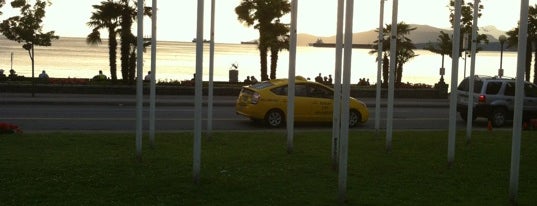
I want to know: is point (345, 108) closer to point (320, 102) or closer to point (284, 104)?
point (284, 104)

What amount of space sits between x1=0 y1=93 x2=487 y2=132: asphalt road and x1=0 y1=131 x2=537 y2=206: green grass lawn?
388 centimetres

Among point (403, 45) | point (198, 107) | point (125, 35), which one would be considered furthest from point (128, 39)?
point (198, 107)

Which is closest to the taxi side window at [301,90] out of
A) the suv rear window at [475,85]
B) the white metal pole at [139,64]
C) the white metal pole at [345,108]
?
the suv rear window at [475,85]

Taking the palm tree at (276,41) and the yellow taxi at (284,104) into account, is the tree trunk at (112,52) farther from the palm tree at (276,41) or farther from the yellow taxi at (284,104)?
the yellow taxi at (284,104)

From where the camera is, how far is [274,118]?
2053 cm

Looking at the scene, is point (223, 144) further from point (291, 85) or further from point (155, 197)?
point (155, 197)

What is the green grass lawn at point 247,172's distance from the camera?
9445mm

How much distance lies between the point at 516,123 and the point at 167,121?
45.0ft

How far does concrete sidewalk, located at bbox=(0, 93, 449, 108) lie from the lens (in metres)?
28.1

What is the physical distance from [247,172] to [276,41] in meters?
32.6

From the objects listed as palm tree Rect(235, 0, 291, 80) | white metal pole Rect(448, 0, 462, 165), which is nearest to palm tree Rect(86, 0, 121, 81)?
palm tree Rect(235, 0, 291, 80)

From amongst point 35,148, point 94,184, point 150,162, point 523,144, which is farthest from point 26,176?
point 523,144

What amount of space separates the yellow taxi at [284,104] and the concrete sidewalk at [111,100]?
8.54m

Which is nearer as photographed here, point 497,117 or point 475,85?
point 497,117
